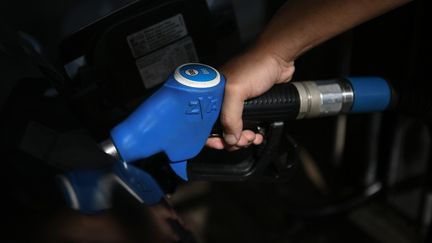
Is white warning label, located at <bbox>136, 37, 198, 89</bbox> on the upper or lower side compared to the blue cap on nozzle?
upper

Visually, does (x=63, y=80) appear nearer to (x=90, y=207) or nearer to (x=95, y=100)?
(x=95, y=100)

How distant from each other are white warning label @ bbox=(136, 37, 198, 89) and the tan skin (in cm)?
10

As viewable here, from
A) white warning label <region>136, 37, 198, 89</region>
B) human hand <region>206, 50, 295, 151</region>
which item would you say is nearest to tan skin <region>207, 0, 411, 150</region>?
human hand <region>206, 50, 295, 151</region>

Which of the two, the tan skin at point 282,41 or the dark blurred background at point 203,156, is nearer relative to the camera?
the dark blurred background at point 203,156

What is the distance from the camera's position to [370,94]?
69 centimetres

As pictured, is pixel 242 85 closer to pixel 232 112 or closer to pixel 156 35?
pixel 232 112

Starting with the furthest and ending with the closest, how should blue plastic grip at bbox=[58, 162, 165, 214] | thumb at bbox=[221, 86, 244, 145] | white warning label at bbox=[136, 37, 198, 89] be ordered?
white warning label at bbox=[136, 37, 198, 89]
thumb at bbox=[221, 86, 244, 145]
blue plastic grip at bbox=[58, 162, 165, 214]

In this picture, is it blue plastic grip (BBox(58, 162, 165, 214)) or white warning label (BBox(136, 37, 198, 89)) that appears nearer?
blue plastic grip (BBox(58, 162, 165, 214))

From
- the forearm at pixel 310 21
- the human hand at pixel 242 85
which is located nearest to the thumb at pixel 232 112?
the human hand at pixel 242 85

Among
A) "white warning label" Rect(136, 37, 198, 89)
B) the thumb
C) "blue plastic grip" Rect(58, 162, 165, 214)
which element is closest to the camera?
"blue plastic grip" Rect(58, 162, 165, 214)

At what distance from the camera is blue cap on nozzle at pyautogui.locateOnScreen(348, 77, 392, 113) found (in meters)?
0.69

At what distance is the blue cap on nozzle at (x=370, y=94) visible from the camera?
27.0 inches

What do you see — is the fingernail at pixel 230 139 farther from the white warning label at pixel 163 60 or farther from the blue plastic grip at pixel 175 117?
the white warning label at pixel 163 60

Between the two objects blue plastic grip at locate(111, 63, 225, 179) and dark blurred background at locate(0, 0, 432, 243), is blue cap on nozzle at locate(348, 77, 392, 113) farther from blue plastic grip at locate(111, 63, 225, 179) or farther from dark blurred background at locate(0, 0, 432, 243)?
blue plastic grip at locate(111, 63, 225, 179)
